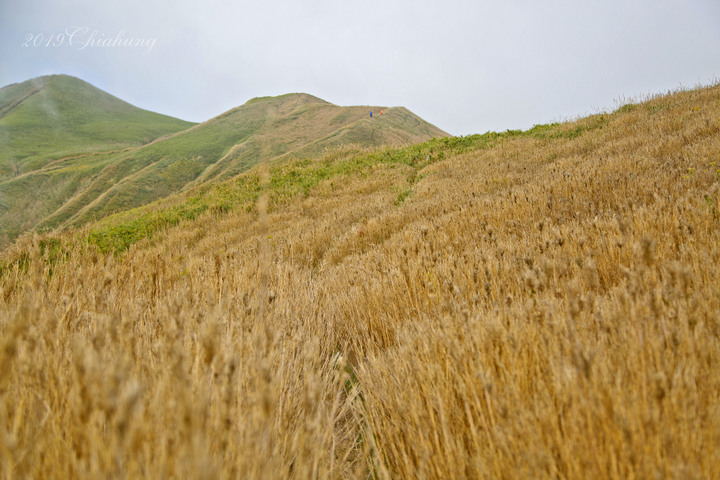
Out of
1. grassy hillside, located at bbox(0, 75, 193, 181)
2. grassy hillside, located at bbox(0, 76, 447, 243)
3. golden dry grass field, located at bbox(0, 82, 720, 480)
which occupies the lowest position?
golden dry grass field, located at bbox(0, 82, 720, 480)

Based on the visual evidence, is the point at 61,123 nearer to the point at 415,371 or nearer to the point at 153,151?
the point at 153,151

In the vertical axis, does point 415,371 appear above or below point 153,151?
below

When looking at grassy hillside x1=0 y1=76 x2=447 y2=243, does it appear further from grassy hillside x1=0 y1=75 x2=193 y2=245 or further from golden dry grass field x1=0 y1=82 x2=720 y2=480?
golden dry grass field x1=0 y1=82 x2=720 y2=480

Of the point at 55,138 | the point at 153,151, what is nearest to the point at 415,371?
the point at 153,151

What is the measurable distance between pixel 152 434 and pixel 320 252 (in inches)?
208

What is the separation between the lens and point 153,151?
38.4 m

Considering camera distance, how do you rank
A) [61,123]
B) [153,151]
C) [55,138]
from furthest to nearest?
[61,123] → [55,138] → [153,151]

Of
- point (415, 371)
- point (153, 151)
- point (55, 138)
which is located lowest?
point (415, 371)

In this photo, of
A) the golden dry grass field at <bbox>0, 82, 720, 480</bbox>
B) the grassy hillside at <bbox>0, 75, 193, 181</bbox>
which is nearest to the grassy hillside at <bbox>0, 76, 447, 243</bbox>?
the grassy hillside at <bbox>0, 75, 193, 181</bbox>

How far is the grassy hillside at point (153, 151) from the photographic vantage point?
27453mm

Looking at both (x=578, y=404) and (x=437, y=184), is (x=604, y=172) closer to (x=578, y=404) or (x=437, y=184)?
(x=437, y=184)

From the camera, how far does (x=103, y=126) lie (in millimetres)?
65750

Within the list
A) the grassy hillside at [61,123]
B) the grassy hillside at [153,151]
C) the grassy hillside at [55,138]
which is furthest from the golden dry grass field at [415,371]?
the grassy hillside at [61,123]

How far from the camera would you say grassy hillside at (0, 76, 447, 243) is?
27.5 m
